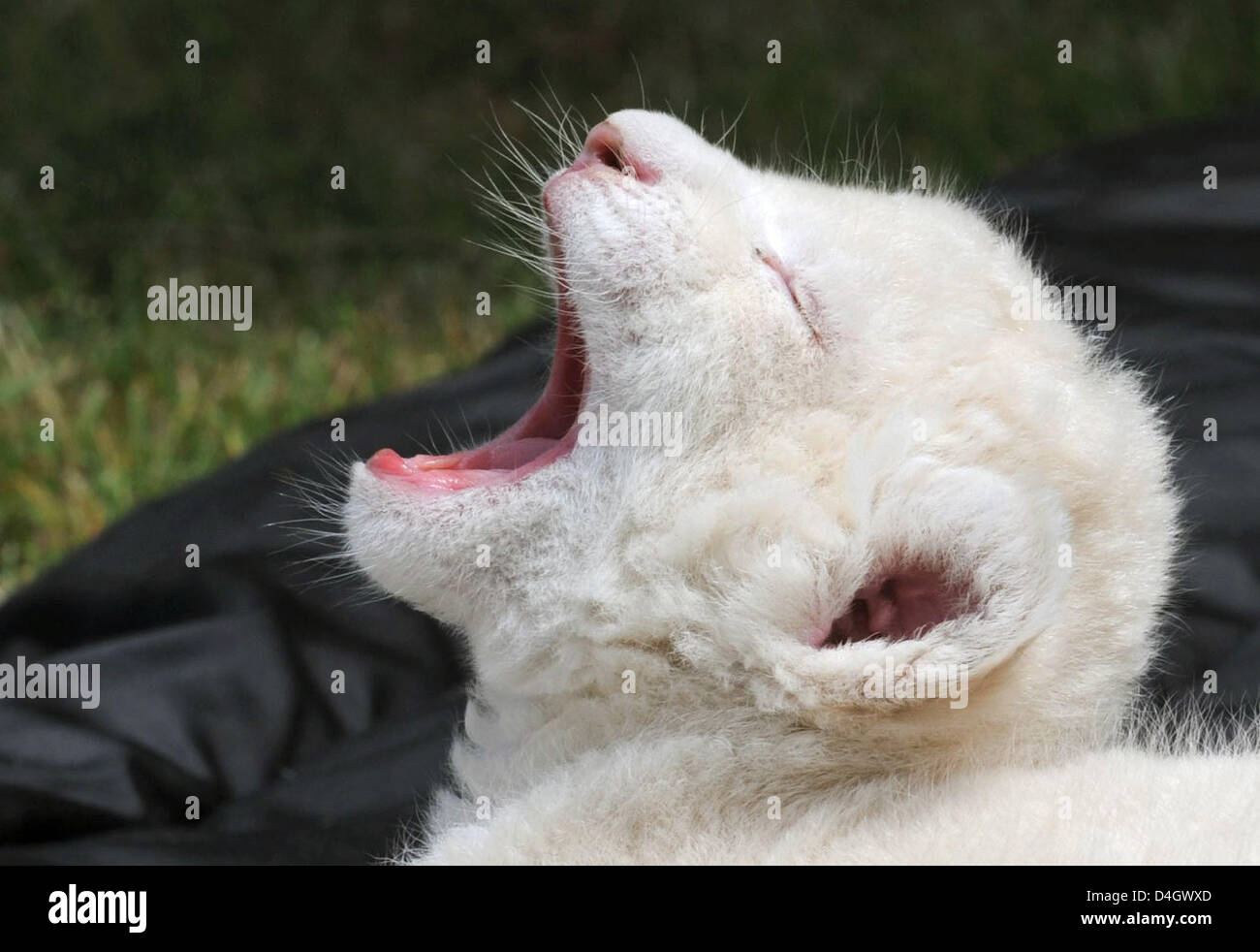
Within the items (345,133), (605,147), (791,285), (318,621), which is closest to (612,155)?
(605,147)

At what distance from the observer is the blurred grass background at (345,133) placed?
5.93 meters

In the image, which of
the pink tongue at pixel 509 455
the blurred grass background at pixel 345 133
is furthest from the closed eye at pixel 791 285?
the blurred grass background at pixel 345 133

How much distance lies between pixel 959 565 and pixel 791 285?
1.96 feet

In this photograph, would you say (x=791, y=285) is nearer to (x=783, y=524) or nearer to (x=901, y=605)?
(x=783, y=524)

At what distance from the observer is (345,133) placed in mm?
8172

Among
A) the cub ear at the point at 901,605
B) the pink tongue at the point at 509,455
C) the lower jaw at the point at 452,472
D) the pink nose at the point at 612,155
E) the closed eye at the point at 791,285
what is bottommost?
the cub ear at the point at 901,605

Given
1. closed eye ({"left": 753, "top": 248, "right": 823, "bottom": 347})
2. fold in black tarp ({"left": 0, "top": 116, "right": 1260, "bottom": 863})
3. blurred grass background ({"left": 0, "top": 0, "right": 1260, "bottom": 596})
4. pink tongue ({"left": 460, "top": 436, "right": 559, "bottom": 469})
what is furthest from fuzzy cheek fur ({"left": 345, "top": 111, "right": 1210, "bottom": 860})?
blurred grass background ({"left": 0, "top": 0, "right": 1260, "bottom": 596})

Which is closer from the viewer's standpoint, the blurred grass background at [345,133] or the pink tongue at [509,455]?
the pink tongue at [509,455]

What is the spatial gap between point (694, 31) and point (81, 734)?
243 inches

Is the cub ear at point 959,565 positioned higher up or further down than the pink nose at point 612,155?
further down

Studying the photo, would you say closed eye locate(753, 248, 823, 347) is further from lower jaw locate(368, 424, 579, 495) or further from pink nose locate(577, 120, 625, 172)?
lower jaw locate(368, 424, 579, 495)

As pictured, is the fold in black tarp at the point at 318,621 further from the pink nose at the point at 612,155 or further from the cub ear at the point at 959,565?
the cub ear at the point at 959,565

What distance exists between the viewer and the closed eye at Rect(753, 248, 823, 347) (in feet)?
8.80

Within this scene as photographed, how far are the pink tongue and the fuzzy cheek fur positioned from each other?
0.17 metres
